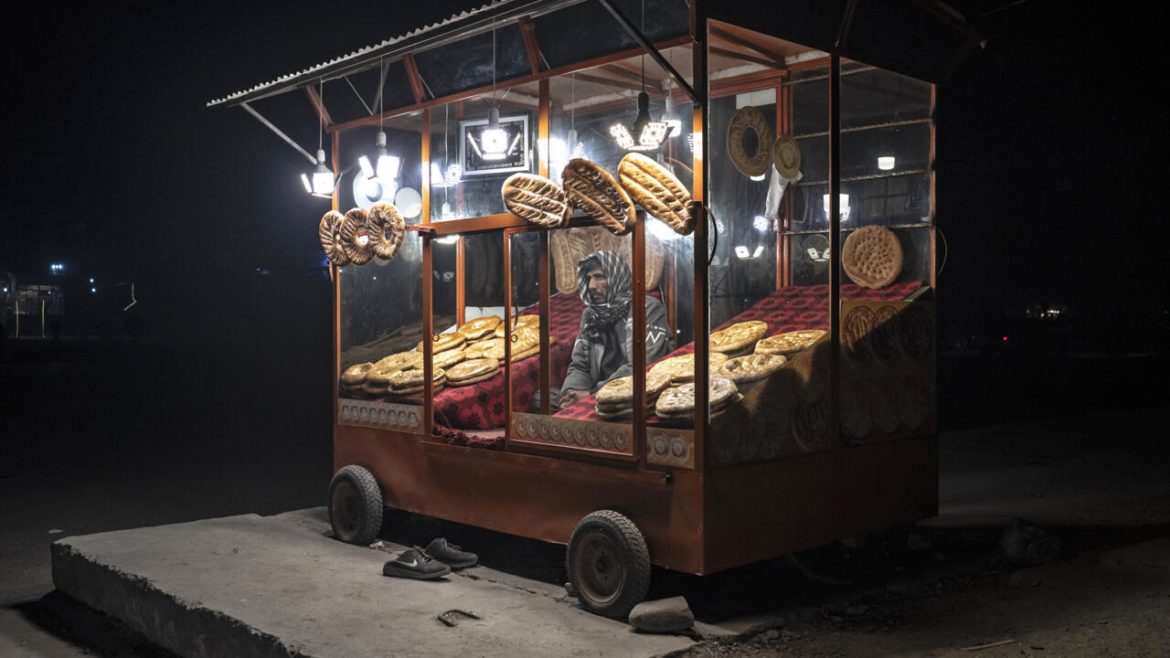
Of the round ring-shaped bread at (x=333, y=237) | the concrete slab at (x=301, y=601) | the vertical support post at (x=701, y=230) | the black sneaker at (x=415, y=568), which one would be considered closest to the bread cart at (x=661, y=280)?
the vertical support post at (x=701, y=230)

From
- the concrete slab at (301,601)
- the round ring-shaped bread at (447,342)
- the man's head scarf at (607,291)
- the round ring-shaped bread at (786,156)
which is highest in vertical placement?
the round ring-shaped bread at (786,156)

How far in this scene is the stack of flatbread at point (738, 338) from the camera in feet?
22.3

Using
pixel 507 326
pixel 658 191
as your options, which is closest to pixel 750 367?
pixel 658 191

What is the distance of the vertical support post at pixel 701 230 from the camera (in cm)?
597

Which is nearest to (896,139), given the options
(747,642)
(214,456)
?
(747,642)

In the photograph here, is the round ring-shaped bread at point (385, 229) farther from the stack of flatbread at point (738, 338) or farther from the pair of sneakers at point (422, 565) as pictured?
the stack of flatbread at point (738, 338)

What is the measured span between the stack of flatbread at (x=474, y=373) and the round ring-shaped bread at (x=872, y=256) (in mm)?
2908

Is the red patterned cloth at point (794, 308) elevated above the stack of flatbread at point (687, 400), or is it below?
above

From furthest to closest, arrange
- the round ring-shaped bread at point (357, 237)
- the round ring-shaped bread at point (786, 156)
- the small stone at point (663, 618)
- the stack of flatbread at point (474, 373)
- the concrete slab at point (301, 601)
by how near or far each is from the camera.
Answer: the round ring-shaped bread at point (357, 237)
the stack of flatbread at point (474, 373)
the round ring-shaped bread at point (786, 156)
the small stone at point (663, 618)
the concrete slab at point (301, 601)

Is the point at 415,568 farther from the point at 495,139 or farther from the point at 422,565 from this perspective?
the point at 495,139

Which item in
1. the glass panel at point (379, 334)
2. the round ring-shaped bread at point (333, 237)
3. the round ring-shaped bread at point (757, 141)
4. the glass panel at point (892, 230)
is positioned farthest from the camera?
the round ring-shaped bread at point (333, 237)

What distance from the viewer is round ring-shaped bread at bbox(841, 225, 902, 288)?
7.80 m

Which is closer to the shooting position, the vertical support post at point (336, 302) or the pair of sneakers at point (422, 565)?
the pair of sneakers at point (422, 565)

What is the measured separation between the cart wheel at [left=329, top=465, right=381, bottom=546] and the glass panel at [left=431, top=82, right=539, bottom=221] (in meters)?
2.30
